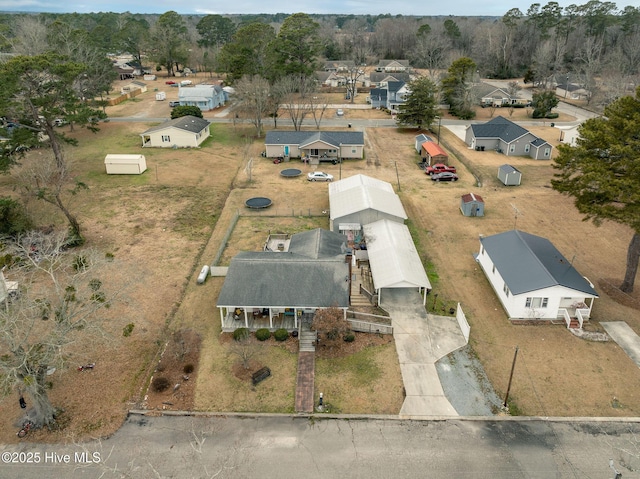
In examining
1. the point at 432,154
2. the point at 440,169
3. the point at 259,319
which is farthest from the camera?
the point at 432,154

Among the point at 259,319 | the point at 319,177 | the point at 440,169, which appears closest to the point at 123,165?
the point at 319,177

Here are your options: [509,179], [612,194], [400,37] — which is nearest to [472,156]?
[509,179]

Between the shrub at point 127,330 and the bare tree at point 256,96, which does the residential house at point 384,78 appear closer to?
the bare tree at point 256,96

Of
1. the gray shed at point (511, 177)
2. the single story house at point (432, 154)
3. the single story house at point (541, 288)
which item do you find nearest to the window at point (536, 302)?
the single story house at point (541, 288)

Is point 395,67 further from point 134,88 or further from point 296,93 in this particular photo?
point 134,88

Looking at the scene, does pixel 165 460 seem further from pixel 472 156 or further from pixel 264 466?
pixel 472 156
